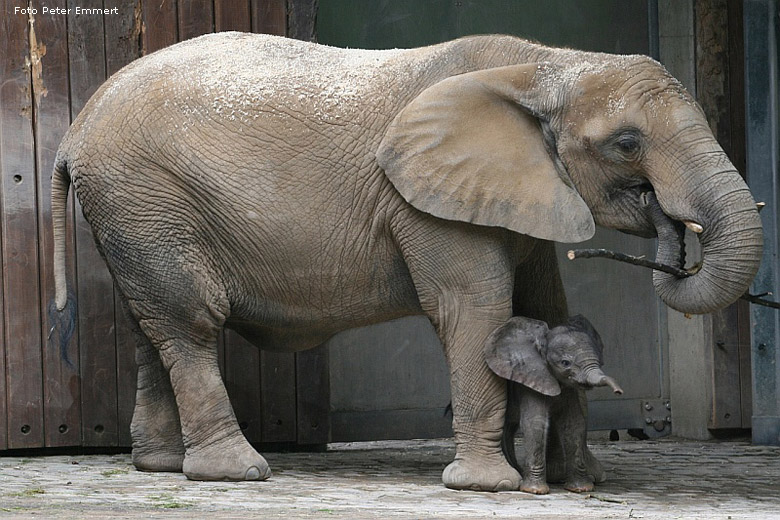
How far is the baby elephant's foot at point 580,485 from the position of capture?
6863 millimetres

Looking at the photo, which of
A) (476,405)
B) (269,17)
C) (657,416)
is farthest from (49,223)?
(657,416)

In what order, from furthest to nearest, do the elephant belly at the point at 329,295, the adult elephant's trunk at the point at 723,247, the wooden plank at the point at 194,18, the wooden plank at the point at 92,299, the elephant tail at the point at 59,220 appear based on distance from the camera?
the wooden plank at the point at 194,18 < the wooden plank at the point at 92,299 < the elephant tail at the point at 59,220 < the elephant belly at the point at 329,295 < the adult elephant's trunk at the point at 723,247

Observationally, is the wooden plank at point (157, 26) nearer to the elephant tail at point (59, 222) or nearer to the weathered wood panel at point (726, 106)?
the elephant tail at point (59, 222)

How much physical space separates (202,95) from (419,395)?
288 centimetres

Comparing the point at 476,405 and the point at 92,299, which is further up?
the point at 92,299

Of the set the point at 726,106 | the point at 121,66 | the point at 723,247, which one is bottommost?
the point at 723,247

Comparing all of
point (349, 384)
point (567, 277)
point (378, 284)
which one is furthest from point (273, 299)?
point (567, 277)

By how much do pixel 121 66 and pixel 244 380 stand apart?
6.30 ft

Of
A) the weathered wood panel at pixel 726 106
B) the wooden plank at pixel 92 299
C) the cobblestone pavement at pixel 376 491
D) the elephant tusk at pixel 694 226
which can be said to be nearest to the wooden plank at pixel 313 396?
the cobblestone pavement at pixel 376 491

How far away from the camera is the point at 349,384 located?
921 cm

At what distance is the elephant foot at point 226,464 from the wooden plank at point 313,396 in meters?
1.42

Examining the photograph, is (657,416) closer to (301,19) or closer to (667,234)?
(667,234)

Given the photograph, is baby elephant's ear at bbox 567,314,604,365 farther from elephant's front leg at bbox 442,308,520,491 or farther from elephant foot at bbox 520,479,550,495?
elephant foot at bbox 520,479,550,495

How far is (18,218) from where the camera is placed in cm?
819
